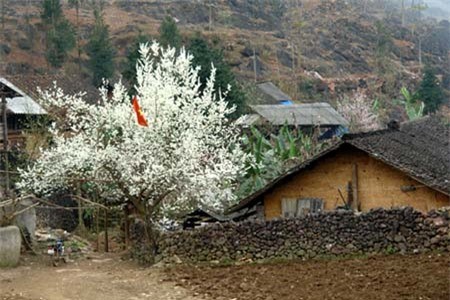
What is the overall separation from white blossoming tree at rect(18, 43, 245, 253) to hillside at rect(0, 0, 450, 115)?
1320 inches

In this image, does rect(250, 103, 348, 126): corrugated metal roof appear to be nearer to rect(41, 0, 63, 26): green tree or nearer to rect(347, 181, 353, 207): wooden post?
rect(347, 181, 353, 207): wooden post

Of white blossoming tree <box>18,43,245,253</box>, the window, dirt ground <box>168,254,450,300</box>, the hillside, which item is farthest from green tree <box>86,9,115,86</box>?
dirt ground <box>168,254,450,300</box>

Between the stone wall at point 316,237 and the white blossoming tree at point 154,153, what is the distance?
74.2 inches

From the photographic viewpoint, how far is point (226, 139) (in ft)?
73.9

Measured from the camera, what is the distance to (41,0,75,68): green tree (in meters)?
54.2

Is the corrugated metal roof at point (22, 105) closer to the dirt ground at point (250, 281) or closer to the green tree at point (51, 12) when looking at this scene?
the dirt ground at point (250, 281)

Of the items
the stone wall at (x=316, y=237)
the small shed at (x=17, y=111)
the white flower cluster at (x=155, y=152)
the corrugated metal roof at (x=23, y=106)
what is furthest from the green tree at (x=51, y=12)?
the stone wall at (x=316, y=237)

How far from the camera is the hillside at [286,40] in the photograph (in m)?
63.8

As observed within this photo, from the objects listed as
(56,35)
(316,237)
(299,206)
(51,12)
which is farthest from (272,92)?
(316,237)

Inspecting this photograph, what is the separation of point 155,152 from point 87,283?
4748 mm

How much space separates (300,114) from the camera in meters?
39.1

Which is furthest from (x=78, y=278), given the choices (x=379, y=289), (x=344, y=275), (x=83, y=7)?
(x=83, y=7)

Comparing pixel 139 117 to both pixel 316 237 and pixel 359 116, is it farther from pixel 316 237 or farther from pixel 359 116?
pixel 359 116

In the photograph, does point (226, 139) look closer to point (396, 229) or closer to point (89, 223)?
point (89, 223)
